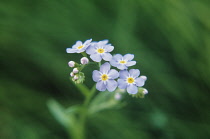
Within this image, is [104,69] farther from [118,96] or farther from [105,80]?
[118,96]

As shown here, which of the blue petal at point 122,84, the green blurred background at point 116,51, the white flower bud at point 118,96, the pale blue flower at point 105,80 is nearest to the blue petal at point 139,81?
the blue petal at point 122,84

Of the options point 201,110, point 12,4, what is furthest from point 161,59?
point 12,4

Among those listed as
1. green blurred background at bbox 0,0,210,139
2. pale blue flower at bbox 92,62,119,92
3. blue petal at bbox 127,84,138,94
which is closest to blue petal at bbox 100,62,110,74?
pale blue flower at bbox 92,62,119,92

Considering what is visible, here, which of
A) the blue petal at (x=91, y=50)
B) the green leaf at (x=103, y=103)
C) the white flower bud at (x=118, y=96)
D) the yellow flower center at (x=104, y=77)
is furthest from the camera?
the green leaf at (x=103, y=103)

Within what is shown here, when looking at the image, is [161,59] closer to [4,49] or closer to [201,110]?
[201,110]

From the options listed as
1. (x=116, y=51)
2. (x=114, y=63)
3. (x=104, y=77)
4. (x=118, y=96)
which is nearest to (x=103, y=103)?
(x=118, y=96)

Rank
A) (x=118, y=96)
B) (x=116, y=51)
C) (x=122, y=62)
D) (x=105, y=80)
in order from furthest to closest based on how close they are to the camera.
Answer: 1. (x=116, y=51)
2. (x=118, y=96)
3. (x=122, y=62)
4. (x=105, y=80)

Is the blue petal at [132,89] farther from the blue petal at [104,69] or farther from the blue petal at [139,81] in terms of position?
the blue petal at [104,69]

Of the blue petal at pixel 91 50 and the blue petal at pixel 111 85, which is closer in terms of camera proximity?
the blue petal at pixel 111 85
